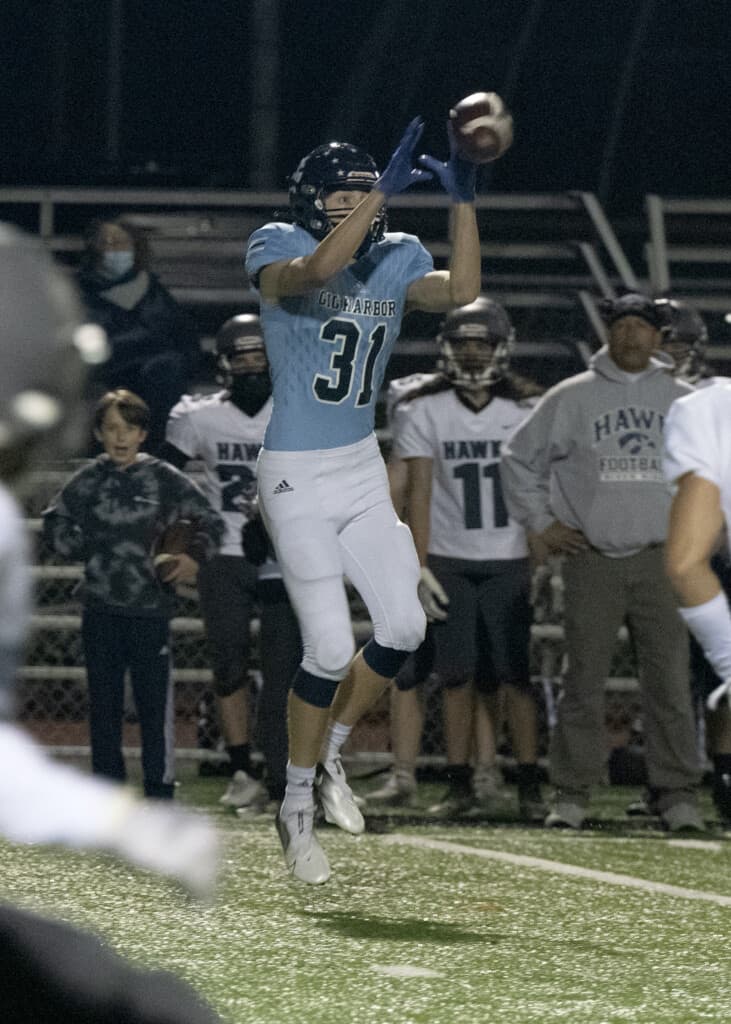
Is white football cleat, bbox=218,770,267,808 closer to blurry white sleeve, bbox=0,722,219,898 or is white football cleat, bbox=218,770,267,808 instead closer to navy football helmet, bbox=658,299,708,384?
navy football helmet, bbox=658,299,708,384

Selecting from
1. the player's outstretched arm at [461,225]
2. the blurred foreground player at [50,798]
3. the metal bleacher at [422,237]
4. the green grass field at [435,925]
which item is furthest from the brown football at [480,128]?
the metal bleacher at [422,237]

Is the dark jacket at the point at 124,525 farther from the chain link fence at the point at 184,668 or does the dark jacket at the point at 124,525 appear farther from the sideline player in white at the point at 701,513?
the sideline player in white at the point at 701,513

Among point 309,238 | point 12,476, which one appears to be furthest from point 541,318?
point 12,476

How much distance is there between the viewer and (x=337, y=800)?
18.2 feet

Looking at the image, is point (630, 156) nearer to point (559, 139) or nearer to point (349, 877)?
point (559, 139)

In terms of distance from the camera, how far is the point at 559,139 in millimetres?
16625

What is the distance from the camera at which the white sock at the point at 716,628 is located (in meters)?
3.33

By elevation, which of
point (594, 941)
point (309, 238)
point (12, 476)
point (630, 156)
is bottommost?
point (594, 941)

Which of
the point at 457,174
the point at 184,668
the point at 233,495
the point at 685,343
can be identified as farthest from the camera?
the point at 184,668

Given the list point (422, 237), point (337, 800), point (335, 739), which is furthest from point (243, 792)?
point (422, 237)

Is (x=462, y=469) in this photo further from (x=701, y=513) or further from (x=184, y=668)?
(x=701, y=513)

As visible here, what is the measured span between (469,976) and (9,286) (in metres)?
2.66

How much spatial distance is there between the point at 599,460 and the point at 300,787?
8.10 feet

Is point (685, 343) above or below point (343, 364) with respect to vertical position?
above
